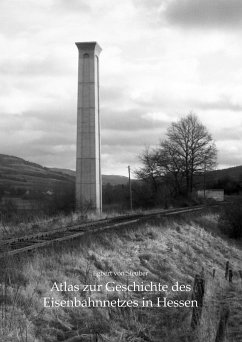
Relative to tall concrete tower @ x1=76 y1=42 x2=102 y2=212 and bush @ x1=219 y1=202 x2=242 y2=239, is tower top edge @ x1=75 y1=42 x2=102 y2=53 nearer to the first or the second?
tall concrete tower @ x1=76 y1=42 x2=102 y2=212

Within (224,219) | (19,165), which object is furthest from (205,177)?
(19,165)

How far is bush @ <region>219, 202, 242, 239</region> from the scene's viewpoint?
2802cm

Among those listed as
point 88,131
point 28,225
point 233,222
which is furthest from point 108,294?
point 88,131

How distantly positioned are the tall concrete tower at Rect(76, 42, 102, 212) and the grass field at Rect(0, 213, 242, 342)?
43.8 feet

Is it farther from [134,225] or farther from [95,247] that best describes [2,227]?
[95,247]

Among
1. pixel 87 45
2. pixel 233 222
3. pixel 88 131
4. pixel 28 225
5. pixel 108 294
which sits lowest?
pixel 108 294

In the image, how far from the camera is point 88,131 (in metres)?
Result: 30.1

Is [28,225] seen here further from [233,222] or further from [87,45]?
[87,45]

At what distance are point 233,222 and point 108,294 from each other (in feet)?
63.1

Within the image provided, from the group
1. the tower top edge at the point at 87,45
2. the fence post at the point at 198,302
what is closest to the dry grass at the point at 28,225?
the fence post at the point at 198,302

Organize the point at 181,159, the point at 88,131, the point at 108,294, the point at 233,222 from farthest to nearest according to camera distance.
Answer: the point at 181,159 → the point at 88,131 → the point at 233,222 → the point at 108,294

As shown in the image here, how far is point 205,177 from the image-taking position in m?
60.4

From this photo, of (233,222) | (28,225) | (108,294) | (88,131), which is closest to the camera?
(108,294)

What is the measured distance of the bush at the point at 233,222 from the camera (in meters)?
28.0
